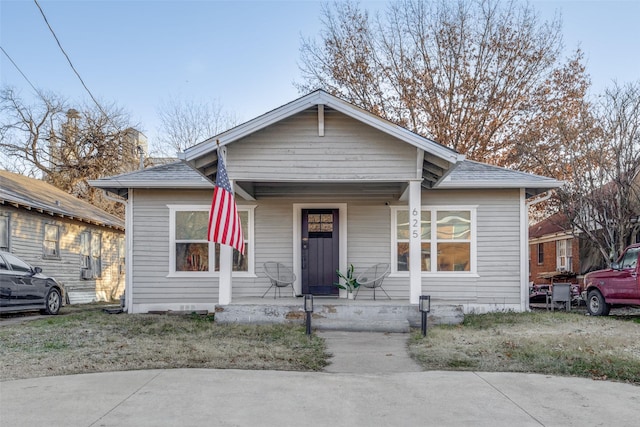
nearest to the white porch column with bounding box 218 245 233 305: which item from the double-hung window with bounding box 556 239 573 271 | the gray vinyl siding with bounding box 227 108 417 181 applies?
the gray vinyl siding with bounding box 227 108 417 181

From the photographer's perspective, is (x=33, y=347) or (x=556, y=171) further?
(x=556, y=171)

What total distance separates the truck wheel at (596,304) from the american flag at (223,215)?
846 cm

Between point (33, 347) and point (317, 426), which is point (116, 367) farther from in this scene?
point (317, 426)

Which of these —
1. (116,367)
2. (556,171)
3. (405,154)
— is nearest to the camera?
(116,367)

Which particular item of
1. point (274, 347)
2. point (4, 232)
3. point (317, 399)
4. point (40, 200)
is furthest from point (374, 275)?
point (40, 200)

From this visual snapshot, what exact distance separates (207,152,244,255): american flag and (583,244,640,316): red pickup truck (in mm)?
8239

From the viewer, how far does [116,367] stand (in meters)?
6.65

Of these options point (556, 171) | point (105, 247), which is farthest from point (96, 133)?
point (556, 171)

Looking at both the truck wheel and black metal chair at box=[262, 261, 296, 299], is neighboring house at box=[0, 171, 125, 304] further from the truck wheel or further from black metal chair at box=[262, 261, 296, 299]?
the truck wheel

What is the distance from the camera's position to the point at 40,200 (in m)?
17.1

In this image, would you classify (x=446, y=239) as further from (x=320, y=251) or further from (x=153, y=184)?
(x=153, y=184)

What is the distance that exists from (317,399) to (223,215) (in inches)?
182

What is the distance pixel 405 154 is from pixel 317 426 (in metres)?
6.35

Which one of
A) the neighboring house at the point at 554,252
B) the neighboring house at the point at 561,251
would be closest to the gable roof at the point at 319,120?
the neighboring house at the point at 561,251
